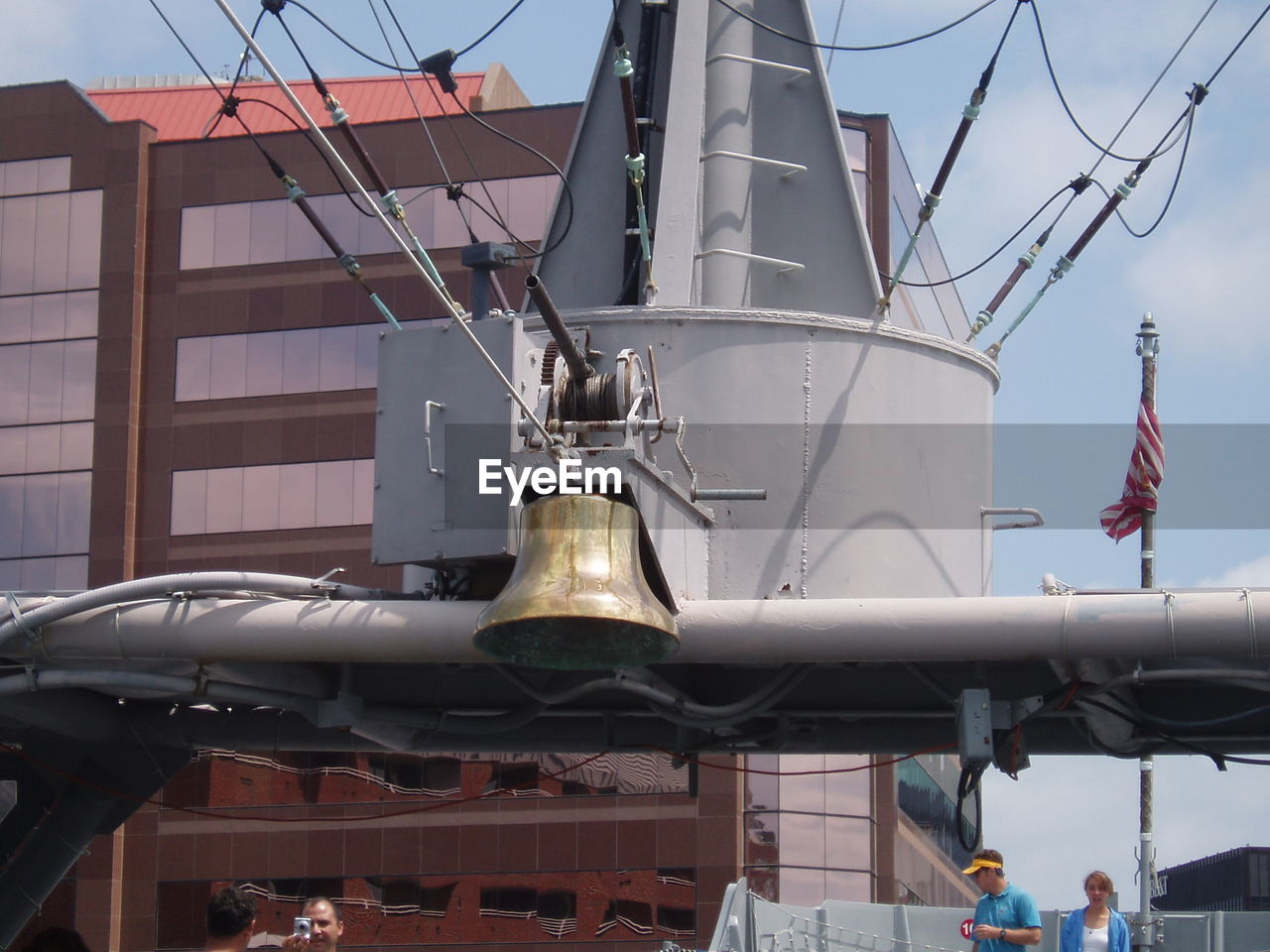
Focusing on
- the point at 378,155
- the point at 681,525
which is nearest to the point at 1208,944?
the point at 681,525

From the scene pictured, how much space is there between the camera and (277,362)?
54.1 meters

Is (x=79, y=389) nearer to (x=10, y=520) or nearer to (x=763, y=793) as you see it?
(x=10, y=520)

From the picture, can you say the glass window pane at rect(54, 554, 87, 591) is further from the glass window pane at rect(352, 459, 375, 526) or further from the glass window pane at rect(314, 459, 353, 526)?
the glass window pane at rect(352, 459, 375, 526)

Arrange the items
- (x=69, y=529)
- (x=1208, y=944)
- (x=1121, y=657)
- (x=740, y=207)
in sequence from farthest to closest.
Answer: (x=69, y=529) < (x=1208, y=944) < (x=740, y=207) < (x=1121, y=657)

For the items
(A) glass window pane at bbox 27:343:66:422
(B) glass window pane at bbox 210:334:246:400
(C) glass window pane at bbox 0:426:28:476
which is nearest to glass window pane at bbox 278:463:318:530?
(B) glass window pane at bbox 210:334:246:400

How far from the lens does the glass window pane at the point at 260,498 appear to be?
174ft

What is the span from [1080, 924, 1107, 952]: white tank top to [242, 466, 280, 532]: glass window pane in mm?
40771

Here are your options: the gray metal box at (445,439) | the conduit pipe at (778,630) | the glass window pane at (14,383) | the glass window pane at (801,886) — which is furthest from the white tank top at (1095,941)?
the glass window pane at (14,383)

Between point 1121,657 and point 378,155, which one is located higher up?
point 378,155

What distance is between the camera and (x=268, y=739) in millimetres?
17953

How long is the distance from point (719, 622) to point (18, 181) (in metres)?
46.4

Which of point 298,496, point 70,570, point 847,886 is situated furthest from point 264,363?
point 847,886

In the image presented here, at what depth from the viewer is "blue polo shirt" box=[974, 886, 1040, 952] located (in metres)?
13.5

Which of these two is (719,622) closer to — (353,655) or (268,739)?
(353,655)
